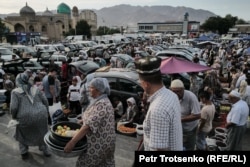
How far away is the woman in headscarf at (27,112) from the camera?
4.97 meters

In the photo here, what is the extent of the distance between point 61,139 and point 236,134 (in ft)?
11.5

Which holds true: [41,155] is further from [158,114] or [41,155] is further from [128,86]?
[158,114]

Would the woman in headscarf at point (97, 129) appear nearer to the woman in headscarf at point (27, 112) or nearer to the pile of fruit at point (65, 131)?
the pile of fruit at point (65, 131)

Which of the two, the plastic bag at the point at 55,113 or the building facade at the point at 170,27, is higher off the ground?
the building facade at the point at 170,27

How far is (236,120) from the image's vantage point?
16.2ft

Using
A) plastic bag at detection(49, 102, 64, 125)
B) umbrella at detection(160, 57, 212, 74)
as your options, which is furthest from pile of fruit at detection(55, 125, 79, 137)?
umbrella at detection(160, 57, 212, 74)

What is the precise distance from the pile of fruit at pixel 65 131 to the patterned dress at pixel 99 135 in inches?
12.8

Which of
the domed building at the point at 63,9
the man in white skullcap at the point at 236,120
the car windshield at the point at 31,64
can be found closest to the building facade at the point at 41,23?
the domed building at the point at 63,9

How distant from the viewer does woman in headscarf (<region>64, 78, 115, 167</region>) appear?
3.24 m

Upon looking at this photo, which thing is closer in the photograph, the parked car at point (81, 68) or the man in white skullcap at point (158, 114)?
the man in white skullcap at point (158, 114)

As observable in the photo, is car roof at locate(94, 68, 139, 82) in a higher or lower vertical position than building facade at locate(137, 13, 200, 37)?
lower

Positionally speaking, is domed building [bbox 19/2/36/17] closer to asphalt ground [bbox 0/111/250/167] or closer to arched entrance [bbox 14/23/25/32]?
arched entrance [bbox 14/23/25/32]

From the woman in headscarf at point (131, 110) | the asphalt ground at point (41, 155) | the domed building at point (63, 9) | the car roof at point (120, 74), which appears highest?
the domed building at point (63, 9)

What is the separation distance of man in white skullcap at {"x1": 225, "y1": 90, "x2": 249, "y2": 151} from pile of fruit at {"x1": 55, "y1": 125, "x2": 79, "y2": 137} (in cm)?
305
